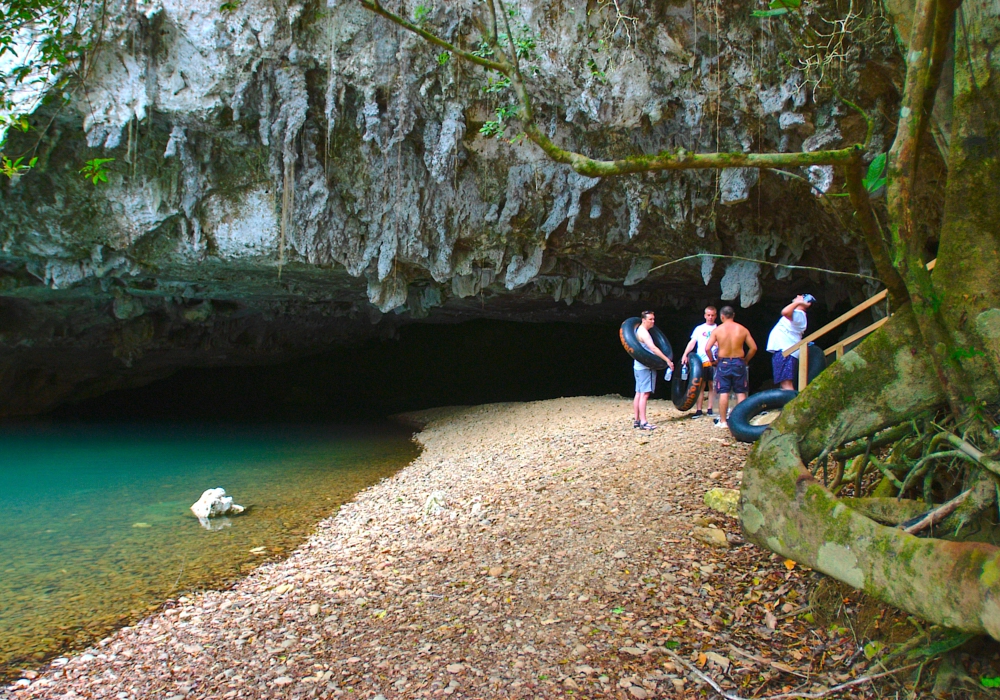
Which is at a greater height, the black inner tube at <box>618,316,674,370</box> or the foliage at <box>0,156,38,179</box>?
the foliage at <box>0,156,38,179</box>

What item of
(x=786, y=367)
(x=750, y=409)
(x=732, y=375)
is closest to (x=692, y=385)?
(x=732, y=375)

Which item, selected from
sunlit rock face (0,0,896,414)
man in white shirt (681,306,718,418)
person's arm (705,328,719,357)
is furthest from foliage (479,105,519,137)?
person's arm (705,328,719,357)

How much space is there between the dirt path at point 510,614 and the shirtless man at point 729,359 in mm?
1965

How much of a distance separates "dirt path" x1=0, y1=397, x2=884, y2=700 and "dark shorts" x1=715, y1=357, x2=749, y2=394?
199 cm

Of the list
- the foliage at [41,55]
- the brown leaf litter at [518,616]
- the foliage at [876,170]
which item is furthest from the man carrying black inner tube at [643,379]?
the foliage at [41,55]

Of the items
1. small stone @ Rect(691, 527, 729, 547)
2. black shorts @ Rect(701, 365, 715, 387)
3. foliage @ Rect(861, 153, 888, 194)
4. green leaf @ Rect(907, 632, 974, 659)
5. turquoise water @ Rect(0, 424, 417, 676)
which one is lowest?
turquoise water @ Rect(0, 424, 417, 676)

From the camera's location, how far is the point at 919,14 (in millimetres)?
2533

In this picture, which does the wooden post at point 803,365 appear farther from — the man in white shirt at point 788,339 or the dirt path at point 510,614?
the dirt path at point 510,614

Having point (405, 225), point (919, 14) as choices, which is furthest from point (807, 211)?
point (919, 14)

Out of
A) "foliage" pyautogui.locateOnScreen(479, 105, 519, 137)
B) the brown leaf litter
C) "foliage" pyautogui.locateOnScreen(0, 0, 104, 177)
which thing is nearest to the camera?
the brown leaf litter

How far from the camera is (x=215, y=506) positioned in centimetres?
732

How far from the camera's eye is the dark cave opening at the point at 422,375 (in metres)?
20.5

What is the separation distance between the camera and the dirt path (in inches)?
121

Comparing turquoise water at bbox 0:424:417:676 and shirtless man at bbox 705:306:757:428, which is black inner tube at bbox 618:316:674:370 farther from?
turquoise water at bbox 0:424:417:676
